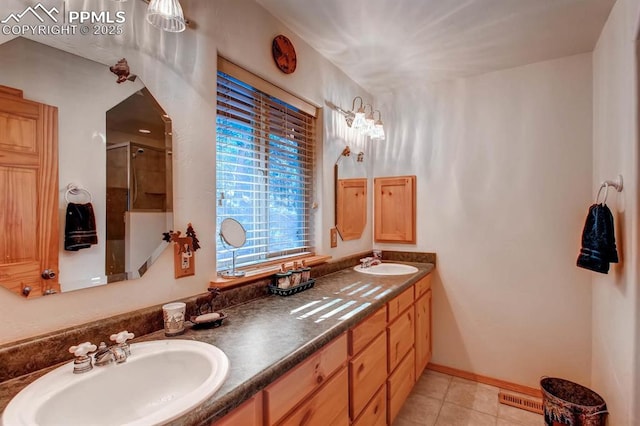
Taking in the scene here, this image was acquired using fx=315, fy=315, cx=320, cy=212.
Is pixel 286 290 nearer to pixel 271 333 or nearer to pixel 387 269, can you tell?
pixel 271 333

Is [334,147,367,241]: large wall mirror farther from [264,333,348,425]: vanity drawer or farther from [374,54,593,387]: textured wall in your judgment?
[264,333,348,425]: vanity drawer

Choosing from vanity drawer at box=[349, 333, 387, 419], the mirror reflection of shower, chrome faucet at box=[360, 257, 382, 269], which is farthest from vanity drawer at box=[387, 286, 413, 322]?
the mirror reflection of shower

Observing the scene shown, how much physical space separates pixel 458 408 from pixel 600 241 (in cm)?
143

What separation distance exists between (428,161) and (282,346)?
2191 mm

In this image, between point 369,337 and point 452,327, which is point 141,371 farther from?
point 452,327

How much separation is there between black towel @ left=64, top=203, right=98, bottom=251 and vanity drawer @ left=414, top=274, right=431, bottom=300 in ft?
6.38

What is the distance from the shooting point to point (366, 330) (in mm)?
1552

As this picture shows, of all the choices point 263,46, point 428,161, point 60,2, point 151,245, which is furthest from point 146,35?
point 428,161

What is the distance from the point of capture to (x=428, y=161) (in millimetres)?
2752

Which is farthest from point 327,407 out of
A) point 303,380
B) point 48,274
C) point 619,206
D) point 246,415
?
point 619,206

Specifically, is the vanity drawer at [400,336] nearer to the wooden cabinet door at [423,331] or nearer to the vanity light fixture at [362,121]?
the wooden cabinet door at [423,331]

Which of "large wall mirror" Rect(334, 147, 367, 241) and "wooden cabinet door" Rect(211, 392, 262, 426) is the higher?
"large wall mirror" Rect(334, 147, 367, 241)

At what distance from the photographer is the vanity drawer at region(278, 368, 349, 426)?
3.58ft

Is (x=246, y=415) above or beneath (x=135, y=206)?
beneath
